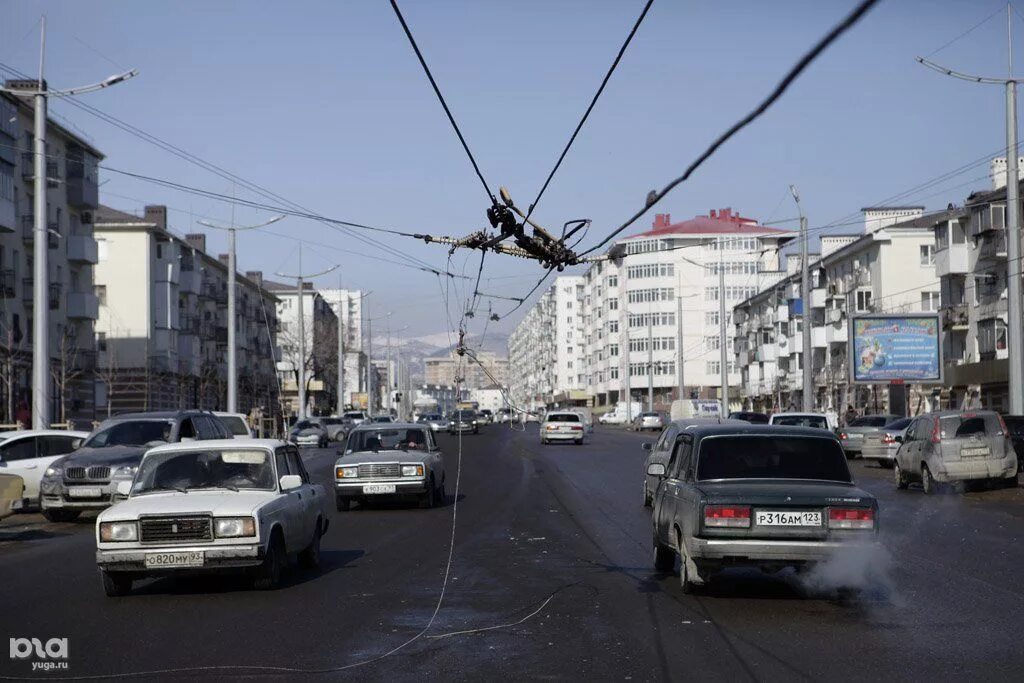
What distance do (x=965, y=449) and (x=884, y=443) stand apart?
11.8 meters

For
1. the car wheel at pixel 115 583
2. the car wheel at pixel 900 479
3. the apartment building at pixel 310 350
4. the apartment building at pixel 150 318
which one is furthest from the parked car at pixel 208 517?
the apartment building at pixel 310 350

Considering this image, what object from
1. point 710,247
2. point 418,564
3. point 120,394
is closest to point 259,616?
point 418,564

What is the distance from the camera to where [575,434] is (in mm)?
57750

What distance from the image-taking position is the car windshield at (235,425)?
25.3 m

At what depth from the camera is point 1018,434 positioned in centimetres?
2936

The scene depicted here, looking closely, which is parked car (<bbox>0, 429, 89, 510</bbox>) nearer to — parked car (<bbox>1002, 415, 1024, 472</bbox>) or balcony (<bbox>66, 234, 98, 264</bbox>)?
parked car (<bbox>1002, 415, 1024, 472</bbox>)

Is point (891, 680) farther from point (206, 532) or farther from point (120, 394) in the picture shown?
point (120, 394)

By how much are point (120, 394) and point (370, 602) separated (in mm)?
64220

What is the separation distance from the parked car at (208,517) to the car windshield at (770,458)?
14.0 ft

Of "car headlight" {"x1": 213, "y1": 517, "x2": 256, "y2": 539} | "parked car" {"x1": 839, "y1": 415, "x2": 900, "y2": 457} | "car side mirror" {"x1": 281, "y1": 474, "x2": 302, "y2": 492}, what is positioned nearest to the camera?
"car headlight" {"x1": 213, "y1": 517, "x2": 256, "y2": 539}

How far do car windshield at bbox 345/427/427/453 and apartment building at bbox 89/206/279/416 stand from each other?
42.2 metres

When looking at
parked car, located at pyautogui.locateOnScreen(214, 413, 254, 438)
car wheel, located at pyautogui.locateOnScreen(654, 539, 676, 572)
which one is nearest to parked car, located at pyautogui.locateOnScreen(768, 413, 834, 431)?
parked car, located at pyautogui.locateOnScreen(214, 413, 254, 438)

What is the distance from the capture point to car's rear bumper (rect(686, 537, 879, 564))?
10.4 metres

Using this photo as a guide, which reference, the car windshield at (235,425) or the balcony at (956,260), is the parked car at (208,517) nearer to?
the car windshield at (235,425)
